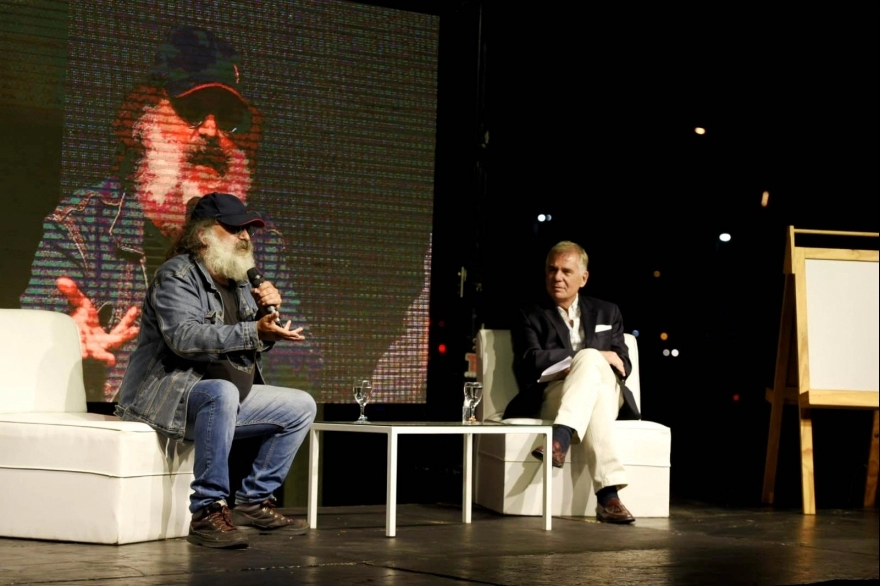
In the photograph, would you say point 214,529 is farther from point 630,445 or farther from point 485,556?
point 630,445

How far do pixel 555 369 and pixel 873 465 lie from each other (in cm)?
177

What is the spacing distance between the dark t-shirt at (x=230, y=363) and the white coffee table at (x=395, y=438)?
13.7 inches

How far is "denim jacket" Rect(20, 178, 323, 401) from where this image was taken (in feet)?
15.7

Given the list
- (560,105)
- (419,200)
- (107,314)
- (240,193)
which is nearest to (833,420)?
(560,105)

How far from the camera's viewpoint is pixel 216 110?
202 inches

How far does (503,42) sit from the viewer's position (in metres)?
6.39

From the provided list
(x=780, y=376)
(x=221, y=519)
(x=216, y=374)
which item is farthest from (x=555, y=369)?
(x=221, y=519)

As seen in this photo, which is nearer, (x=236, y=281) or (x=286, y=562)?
(x=286, y=562)

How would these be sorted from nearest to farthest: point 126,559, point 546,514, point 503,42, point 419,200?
point 126,559 < point 546,514 < point 419,200 < point 503,42

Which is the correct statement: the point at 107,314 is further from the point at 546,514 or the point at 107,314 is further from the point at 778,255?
the point at 778,255

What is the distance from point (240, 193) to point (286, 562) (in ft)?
7.44

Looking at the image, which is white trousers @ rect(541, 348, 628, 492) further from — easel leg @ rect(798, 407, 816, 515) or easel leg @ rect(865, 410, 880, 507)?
easel leg @ rect(865, 410, 880, 507)

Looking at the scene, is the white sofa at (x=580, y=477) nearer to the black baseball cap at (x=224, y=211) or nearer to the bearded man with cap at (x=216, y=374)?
the bearded man with cap at (x=216, y=374)

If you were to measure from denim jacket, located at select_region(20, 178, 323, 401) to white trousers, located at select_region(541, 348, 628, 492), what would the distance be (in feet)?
6.05
